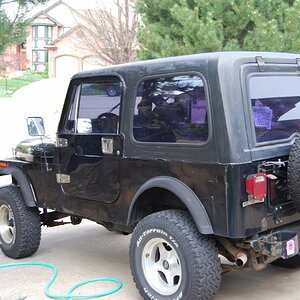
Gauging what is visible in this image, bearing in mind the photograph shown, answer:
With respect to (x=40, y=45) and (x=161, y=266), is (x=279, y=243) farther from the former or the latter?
(x=40, y=45)

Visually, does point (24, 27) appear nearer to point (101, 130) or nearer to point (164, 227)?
point (101, 130)

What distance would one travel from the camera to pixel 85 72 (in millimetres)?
5023

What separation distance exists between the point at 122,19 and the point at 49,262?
1202 cm

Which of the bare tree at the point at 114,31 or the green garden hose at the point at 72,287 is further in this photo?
the bare tree at the point at 114,31

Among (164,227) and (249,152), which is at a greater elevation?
(249,152)

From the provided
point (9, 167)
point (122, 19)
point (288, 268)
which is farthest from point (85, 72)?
point (122, 19)

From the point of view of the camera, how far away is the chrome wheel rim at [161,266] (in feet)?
13.3

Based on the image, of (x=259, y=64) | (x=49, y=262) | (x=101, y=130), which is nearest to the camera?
(x=259, y=64)

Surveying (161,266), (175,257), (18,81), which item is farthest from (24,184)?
(18,81)

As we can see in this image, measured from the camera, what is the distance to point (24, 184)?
5582mm

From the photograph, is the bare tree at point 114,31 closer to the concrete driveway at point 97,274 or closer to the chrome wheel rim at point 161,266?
the concrete driveway at point 97,274

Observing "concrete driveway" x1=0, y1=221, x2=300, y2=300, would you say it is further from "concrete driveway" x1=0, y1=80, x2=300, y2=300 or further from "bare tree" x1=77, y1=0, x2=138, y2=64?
"bare tree" x1=77, y1=0, x2=138, y2=64

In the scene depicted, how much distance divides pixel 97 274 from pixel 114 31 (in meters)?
12.2

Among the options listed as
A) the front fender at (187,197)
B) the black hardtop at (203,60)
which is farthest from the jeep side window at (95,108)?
the front fender at (187,197)
